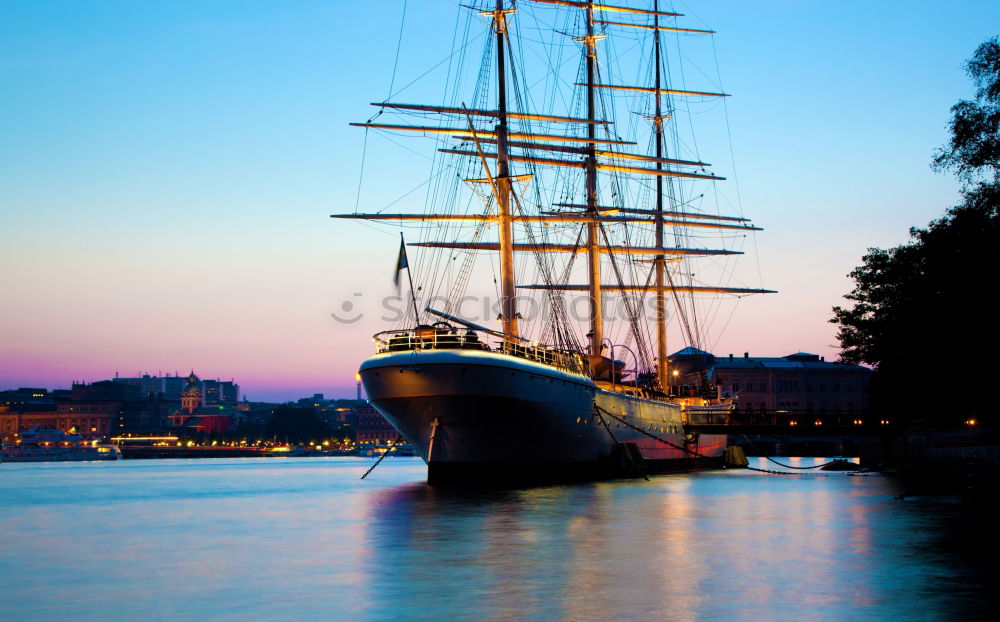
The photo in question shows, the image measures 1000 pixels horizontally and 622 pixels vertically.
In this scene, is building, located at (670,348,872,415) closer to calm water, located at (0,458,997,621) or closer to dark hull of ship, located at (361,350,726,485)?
dark hull of ship, located at (361,350,726,485)

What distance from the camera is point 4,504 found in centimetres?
5819

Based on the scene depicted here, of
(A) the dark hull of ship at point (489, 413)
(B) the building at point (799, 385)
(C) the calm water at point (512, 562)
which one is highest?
(B) the building at point (799, 385)

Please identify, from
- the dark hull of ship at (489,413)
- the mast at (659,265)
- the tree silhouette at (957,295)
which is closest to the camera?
the tree silhouette at (957,295)

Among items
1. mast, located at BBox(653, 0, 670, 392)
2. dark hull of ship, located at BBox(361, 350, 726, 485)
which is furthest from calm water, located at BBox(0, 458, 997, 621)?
mast, located at BBox(653, 0, 670, 392)

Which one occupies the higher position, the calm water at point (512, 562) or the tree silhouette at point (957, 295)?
the tree silhouette at point (957, 295)

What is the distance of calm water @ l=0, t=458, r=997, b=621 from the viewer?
17641mm

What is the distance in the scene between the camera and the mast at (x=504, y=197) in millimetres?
59938

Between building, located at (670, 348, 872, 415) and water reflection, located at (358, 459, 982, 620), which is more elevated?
building, located at (670, 348, 872, 415)

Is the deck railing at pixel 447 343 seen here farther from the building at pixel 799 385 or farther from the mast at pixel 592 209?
the building at pixel 799 385

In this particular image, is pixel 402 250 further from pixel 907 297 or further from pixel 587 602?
pixel 587 602

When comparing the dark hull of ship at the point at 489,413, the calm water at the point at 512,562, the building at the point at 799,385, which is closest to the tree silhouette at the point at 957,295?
the calm water at the point at 512,562

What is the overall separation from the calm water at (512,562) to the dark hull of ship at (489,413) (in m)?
7.34

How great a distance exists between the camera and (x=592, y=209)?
77188 mm

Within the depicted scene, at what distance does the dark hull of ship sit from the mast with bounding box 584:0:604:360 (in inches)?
651
